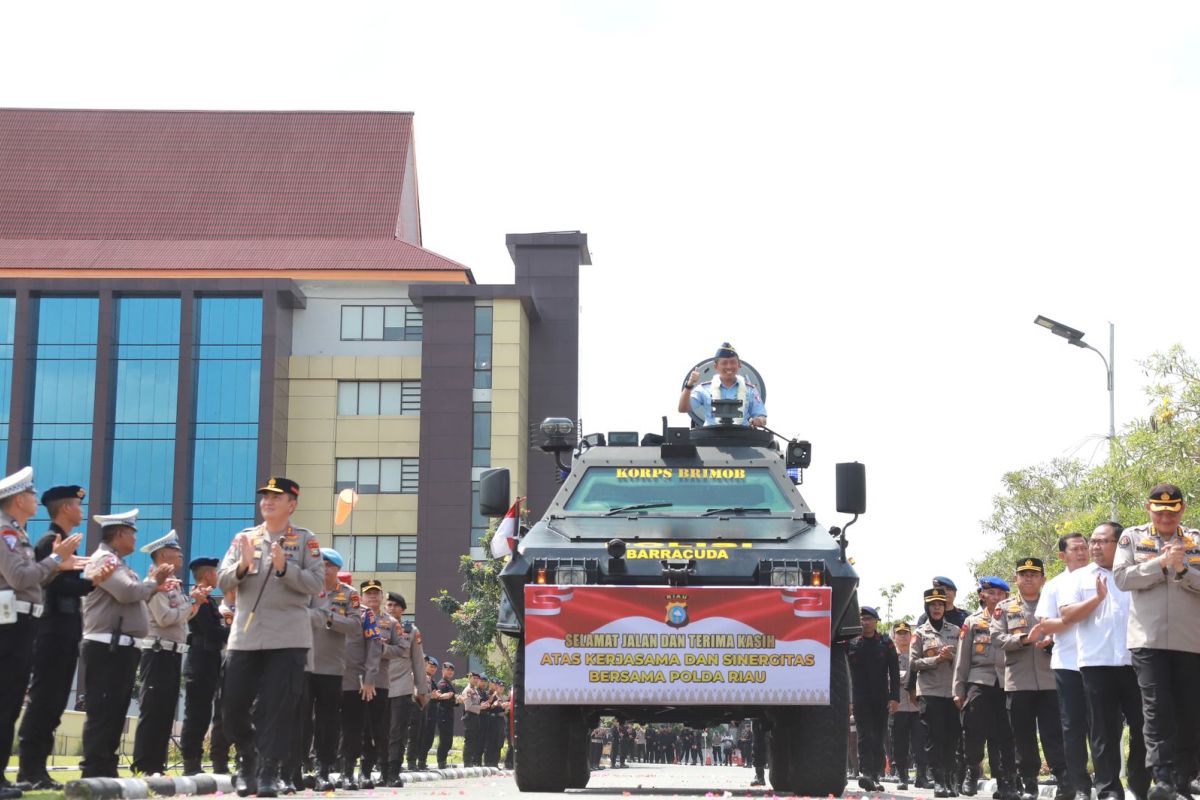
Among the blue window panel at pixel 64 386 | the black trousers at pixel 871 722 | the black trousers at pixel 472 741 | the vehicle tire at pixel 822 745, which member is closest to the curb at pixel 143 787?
the vehicle tire at pixel 822 745

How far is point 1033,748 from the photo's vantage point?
14.7 meters

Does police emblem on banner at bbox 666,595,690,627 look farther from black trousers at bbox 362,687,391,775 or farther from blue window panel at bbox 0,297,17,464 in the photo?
blue window panel at bbox 0,297,17,464

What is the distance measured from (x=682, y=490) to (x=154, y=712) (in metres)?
4.26

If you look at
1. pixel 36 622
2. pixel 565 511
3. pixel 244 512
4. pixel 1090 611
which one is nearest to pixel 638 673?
pixel 565 511

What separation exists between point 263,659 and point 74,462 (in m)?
56.0

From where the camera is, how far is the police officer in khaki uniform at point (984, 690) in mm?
15398

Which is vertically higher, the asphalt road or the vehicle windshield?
the vehicle windshield

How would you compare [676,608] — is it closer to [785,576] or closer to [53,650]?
[785,576]

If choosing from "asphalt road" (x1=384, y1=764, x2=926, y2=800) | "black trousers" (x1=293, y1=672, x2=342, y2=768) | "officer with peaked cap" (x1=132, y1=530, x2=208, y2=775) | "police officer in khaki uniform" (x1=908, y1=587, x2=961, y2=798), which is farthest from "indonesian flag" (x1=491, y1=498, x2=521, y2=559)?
"police officer in khaki uniform" (x1=908, y1=587, x2=961, y2=798)

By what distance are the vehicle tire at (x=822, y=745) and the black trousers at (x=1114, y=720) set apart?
5.35 ft

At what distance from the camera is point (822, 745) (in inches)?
473

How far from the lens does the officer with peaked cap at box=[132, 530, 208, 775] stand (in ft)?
43.1

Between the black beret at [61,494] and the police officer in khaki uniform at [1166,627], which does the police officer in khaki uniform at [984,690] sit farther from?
the black beret at [61,494]

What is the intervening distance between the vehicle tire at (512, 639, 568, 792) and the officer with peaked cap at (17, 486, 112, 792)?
9.47 feet
